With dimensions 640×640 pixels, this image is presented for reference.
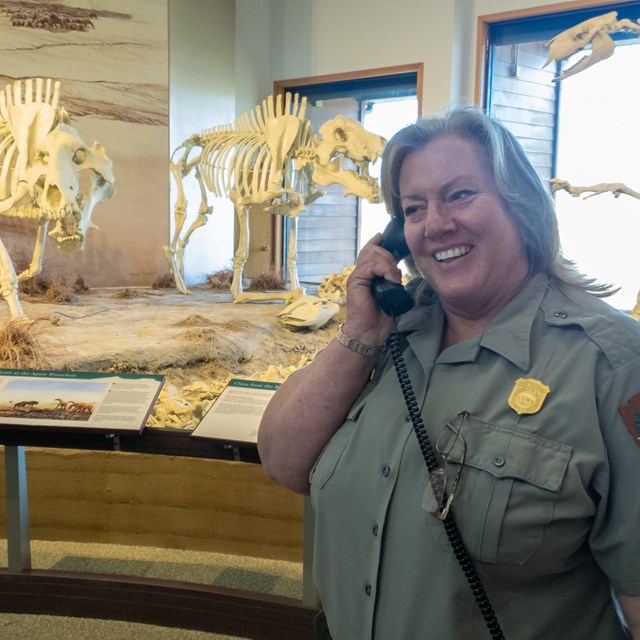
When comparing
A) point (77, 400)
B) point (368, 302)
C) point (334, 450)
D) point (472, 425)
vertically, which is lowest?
point (77, 400)

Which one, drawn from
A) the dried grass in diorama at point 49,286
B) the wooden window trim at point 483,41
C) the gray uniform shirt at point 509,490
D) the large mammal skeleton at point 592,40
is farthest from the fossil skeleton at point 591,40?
the dried grass in diorama at point 49,286

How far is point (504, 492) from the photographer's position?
1111 millimetres

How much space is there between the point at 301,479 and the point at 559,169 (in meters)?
5.21

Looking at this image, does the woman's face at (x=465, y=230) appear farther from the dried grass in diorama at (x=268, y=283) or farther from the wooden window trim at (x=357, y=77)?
the dried grass in diorama at (x=268, y=283)

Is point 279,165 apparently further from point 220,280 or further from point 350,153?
point 220,280

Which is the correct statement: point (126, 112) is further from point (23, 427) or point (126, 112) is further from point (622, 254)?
point (23, 427)

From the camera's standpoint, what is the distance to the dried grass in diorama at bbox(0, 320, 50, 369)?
4.42 meters

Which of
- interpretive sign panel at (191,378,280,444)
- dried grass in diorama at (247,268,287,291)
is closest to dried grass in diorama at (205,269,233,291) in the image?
dried grass in diorama at (247,268,287,291)

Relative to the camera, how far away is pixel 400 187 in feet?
4.49

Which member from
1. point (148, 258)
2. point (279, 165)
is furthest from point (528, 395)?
point (148, 258)

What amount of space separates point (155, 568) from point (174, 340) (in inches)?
79.8

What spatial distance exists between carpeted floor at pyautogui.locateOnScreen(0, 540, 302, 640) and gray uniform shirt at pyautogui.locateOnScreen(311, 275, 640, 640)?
6.19 ft

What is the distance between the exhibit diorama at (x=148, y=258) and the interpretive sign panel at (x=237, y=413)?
0.26 meters

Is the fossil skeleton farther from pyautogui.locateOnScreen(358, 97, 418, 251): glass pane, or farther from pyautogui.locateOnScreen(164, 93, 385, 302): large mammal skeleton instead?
pyautogui.locateOnScreen(358, 97, 418, 251): glass pane
